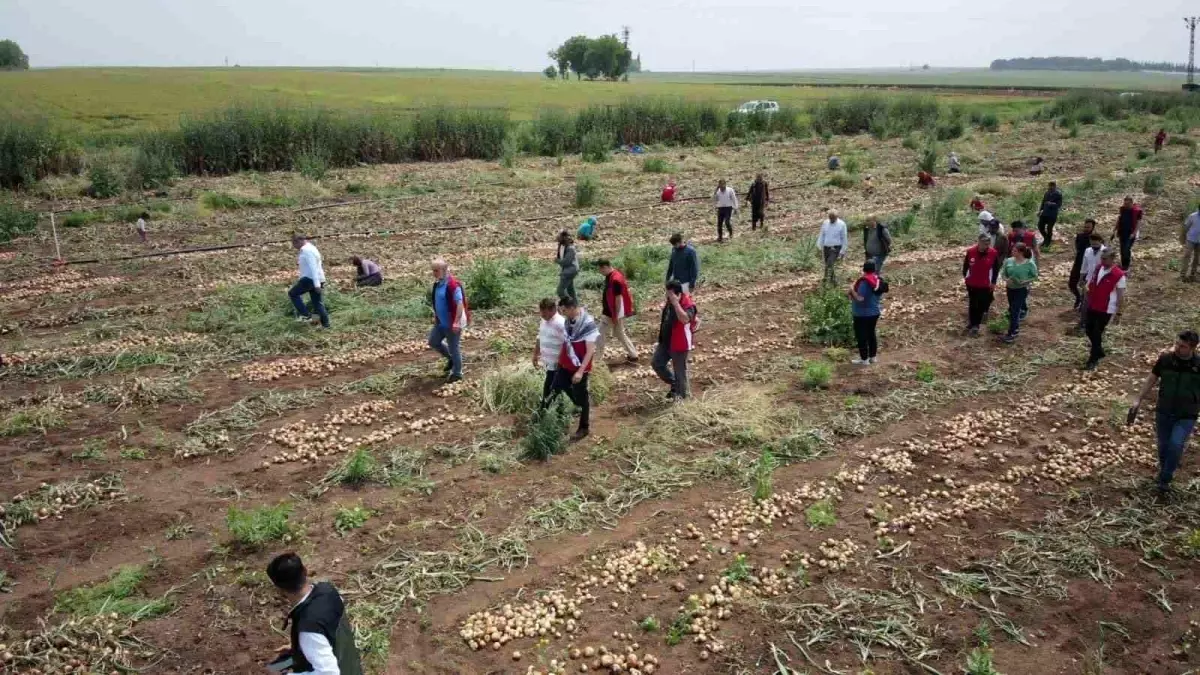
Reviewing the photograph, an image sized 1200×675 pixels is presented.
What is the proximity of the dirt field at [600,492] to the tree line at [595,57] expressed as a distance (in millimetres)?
128497

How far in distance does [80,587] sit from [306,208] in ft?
58.9

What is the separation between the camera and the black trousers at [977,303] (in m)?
12.2

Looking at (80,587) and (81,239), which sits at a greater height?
(81,239)

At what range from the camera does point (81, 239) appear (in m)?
19.5

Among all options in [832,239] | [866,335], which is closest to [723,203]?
[832,239]

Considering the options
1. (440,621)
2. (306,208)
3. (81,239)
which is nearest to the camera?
(440,621)

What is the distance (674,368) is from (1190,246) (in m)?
10.8

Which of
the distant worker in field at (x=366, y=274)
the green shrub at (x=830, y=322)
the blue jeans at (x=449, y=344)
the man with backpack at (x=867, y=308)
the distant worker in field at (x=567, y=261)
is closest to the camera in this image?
the blue jeans at (x=449, y=344)

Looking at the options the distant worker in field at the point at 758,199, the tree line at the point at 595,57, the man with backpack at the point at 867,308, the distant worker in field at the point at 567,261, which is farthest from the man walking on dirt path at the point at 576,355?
the tree line at the point at 595,57

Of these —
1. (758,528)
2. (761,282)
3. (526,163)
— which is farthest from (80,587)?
(526,163)

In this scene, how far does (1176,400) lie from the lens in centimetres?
758

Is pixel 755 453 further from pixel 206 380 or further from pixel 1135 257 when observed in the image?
pixel 1135 257

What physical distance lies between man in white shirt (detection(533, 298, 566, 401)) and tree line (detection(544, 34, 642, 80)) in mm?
134582

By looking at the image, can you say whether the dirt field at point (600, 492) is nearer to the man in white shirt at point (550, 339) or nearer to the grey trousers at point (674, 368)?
the grey trousers at point (674, 368)
